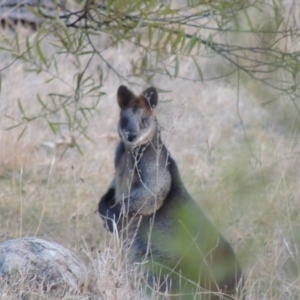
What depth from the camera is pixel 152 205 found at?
197 inches

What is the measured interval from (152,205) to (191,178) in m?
0.98

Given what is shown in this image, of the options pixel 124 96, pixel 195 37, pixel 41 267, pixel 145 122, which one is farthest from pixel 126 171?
pixel 195 37

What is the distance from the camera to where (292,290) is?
4227 millimetres

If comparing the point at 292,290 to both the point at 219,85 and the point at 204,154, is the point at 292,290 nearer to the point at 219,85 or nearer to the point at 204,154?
the point at 204,154

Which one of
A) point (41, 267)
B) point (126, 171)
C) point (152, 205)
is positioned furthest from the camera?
point (126, 171)

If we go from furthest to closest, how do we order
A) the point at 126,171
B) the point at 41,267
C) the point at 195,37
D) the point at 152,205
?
the point at 126,171, the point at 152,205, the point at 41,267, the point at 195,37

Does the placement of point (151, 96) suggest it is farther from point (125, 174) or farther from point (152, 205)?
point (152, 205)

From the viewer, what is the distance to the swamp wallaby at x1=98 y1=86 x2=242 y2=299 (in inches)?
178

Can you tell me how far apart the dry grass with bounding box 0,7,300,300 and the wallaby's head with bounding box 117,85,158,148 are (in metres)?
0.12

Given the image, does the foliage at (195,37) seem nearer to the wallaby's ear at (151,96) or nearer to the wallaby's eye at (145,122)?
the wallaby's ear at (151,96)

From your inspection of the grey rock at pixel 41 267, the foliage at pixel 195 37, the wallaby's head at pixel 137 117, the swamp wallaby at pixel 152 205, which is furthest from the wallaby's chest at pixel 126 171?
the grey rock at pixel 41 267

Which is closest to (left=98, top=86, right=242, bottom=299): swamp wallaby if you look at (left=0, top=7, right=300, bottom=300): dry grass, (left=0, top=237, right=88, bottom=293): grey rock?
(left=0, top=7, right=300, bottom=300): dry grass

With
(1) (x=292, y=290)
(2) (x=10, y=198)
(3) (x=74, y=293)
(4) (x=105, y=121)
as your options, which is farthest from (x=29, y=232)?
(4) (x=105, y=121)

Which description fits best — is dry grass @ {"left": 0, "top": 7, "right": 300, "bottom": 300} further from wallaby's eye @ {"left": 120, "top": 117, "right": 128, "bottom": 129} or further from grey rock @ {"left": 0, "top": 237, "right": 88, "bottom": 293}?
wallaby's eye @ {"left": 120, "top": 117, "right": 128, "bottom": 129}
